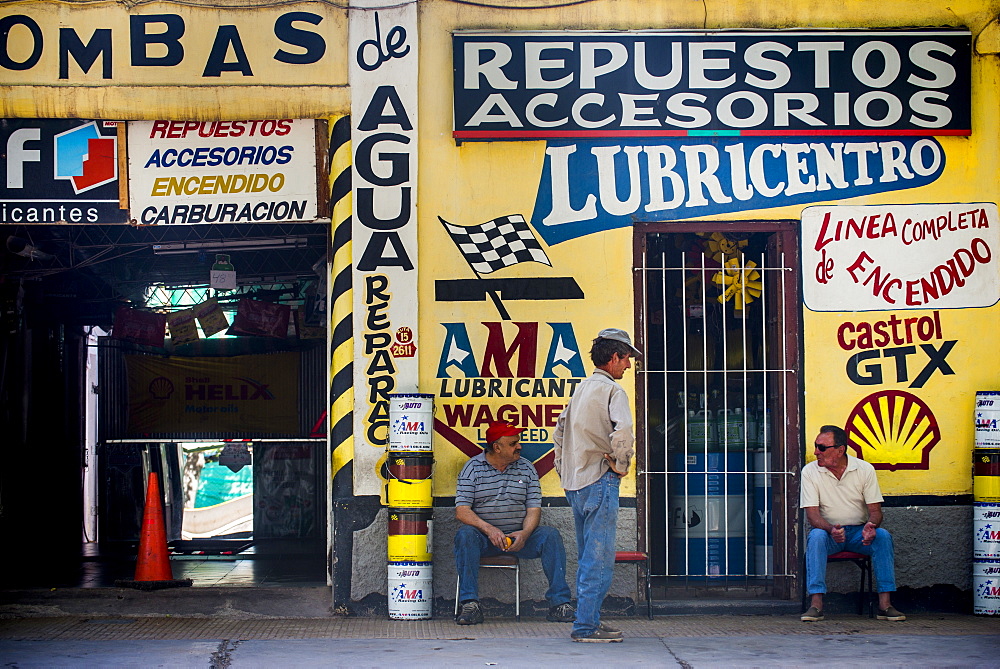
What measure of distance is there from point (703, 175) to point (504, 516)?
2.95 m

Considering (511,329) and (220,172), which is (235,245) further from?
(511,329)

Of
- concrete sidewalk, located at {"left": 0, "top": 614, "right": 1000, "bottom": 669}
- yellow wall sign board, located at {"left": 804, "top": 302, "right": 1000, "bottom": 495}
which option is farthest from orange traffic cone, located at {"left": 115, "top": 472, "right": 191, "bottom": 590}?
yellow wall sign board, located at {"left": 804, "top": 302, "right": 1000, "bottom": 495}

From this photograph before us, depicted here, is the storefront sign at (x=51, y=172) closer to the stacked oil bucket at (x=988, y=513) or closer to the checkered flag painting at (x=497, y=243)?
the checkered flag painting at (x=497, y=243)

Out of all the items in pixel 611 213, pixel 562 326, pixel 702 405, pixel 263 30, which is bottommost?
pixel 702 405

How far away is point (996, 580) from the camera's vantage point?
816 cm

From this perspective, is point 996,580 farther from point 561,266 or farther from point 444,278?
point 444,278

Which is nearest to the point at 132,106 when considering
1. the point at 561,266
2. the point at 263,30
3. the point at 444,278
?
the point at 263,30

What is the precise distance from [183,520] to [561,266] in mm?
7730

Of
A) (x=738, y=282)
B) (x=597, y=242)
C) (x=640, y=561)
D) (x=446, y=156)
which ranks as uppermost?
(x=446, y=156)

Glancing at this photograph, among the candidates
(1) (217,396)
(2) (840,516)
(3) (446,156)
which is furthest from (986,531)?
(1) (217,396)

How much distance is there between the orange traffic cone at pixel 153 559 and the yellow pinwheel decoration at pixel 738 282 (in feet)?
15.7

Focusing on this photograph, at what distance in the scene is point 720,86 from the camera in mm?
Answer: 8453

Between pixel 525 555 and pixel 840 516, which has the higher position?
pixel 840 516

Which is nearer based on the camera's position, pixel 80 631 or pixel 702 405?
pixel 80 631
